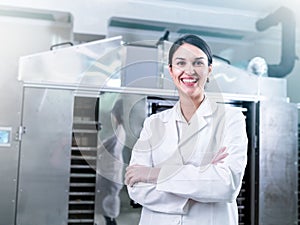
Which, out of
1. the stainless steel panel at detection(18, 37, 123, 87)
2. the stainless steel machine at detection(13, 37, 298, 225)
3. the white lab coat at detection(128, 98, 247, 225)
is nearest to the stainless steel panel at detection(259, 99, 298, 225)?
the stainless steel machine at detection(13, 37, 298, 225)

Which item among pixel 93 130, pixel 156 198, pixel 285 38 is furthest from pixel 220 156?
pixel 285 38

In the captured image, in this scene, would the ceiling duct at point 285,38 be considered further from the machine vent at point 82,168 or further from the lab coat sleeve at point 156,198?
the lab coat sleeve at point 156,198

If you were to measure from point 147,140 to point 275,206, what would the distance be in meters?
1.76

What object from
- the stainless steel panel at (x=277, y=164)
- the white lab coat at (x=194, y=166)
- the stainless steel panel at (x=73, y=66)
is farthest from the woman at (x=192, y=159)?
the stainless steel panel at (x=277, y=164)

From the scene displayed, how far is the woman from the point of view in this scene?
3.63 ft

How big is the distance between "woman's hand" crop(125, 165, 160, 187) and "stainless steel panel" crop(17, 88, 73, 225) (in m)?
1.27

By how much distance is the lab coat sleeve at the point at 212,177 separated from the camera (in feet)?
3.57

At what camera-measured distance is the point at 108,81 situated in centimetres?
240

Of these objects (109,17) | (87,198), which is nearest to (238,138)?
(87,198)

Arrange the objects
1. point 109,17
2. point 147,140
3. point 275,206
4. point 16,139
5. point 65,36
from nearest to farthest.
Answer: point 147,140
point 16,139
point 275,206
point 109,17
point 65,36

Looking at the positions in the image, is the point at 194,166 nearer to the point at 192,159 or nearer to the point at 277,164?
the point at 192,159

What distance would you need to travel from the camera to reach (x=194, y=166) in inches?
45.1

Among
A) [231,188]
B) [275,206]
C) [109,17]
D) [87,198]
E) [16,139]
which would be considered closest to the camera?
[231,188]

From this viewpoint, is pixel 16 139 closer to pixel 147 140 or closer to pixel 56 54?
pixel 56 54
